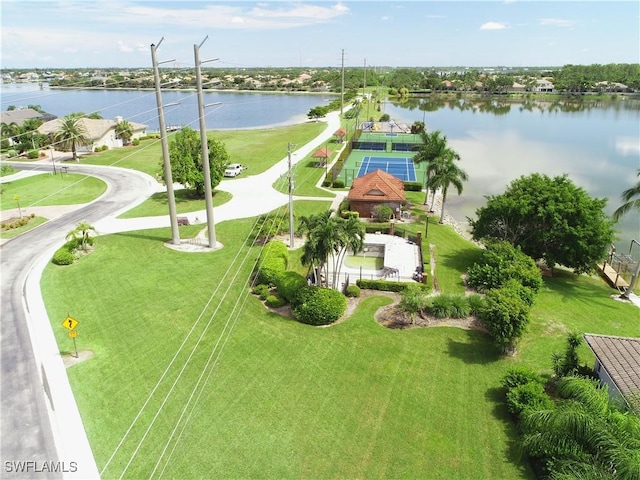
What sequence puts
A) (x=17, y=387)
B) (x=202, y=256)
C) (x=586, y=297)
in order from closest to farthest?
(x=17, y=387), (x=586, y=297), (x=202, y=256)

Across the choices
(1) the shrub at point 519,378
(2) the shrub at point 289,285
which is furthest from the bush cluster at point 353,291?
(1) the shrub at point 519,378

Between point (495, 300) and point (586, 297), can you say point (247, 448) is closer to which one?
point (495, 300)

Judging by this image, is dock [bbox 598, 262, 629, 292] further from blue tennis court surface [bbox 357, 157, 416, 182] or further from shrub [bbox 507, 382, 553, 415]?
blue tennis court surface [bbox 357, 157, 416, 182]

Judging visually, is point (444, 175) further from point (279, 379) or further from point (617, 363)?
point (279, 379)

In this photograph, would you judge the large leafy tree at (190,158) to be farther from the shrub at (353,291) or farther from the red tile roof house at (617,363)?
the red tile roof house at (617,363)

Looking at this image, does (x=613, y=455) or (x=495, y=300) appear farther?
(x=495, y=300)

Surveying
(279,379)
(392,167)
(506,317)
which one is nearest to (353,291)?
(279,379)

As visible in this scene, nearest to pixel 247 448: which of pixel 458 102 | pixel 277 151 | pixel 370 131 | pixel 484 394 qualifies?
pixel 484 394
